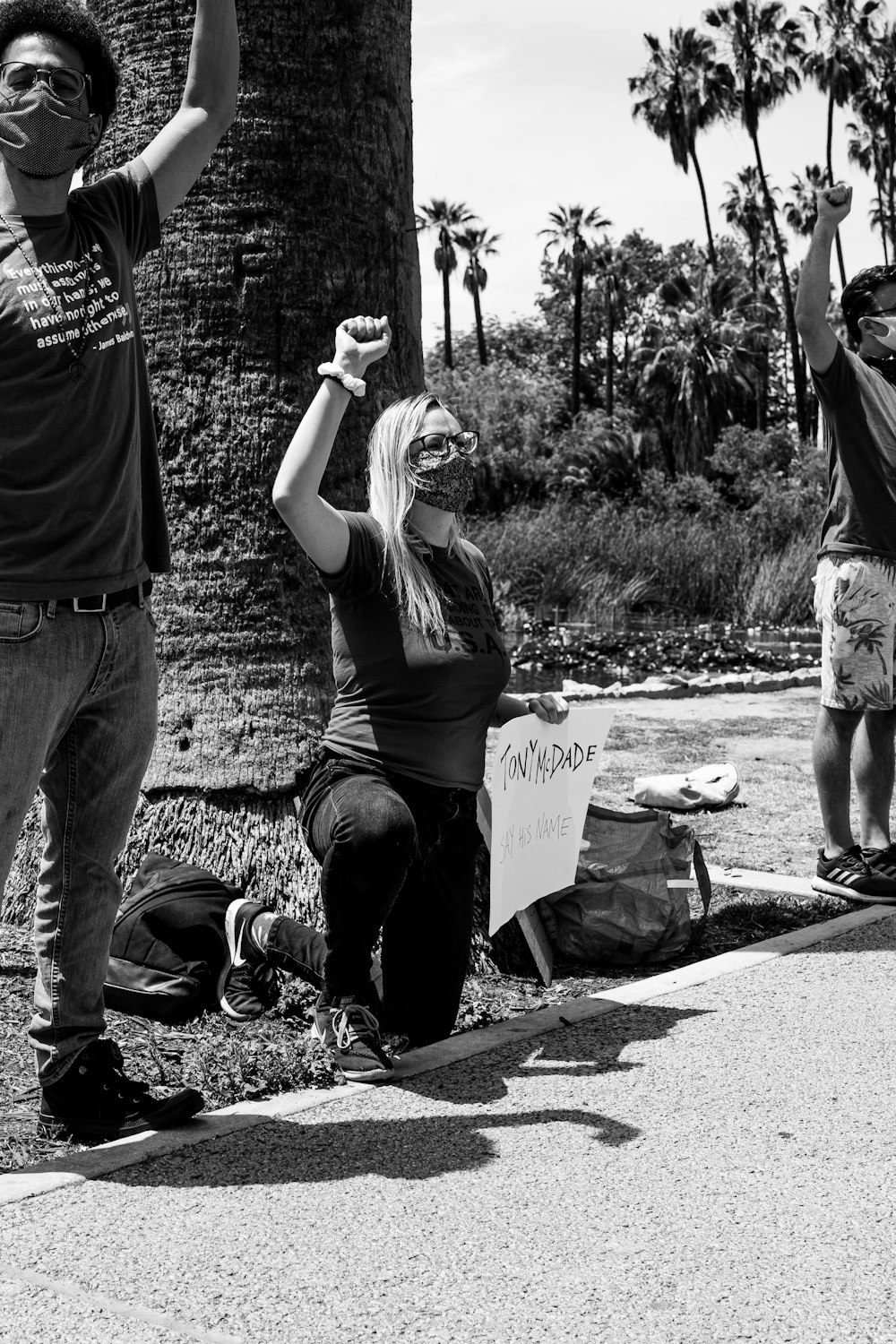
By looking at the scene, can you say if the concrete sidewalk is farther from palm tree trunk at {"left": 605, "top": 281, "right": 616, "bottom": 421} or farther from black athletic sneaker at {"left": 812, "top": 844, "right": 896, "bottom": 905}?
palm tree trunk at {"left": 605, "top": 281, "right": 616, "bottom": 421}

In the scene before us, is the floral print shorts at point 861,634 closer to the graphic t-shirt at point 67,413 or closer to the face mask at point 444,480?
the face mask at point 444,480

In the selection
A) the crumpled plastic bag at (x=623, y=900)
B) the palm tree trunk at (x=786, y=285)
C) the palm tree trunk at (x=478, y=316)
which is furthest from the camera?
the palm tree trunk at (x=478, y=316)

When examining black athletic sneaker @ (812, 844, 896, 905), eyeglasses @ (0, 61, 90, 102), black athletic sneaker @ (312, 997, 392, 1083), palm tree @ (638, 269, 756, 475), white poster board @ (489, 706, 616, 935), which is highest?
palm tree @ (638, 269, 756, 475)

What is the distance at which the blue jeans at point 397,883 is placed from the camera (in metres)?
3.48

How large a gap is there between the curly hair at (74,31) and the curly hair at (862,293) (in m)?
3.21

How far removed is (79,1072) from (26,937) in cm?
137

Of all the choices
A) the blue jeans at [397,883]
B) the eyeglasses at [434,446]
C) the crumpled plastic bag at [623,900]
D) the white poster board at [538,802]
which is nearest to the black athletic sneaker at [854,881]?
the crumpled plastic bag at [623,900]

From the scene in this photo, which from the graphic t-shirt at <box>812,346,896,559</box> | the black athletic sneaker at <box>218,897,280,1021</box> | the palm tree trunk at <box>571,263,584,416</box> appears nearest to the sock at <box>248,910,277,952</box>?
the black athletic sneaker at <box>218,897,280,1021</box>

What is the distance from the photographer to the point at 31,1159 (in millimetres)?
3002

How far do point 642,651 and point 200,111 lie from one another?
1493cm

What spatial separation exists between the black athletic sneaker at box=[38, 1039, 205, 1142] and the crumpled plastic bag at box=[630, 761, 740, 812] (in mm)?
4370

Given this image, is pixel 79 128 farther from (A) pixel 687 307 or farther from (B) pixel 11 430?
(A) pixel 687 307

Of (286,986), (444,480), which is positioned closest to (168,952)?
(286,986)

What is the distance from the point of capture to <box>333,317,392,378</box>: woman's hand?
334 cm
